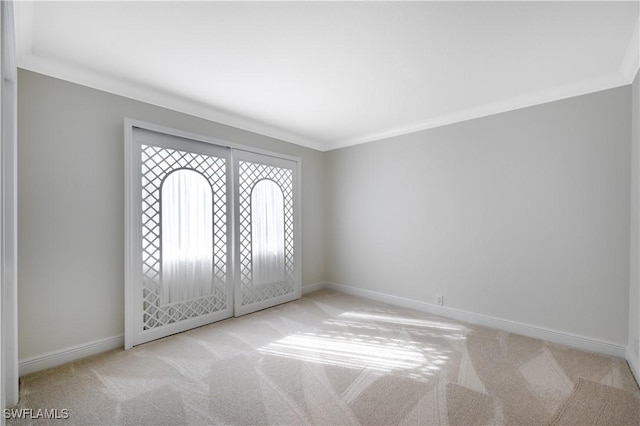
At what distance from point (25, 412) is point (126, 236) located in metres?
1.34

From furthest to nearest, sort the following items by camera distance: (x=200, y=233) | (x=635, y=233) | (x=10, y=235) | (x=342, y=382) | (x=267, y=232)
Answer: (x=267, y=232) < (x=200, y=233) < (x=635, y=233) < (x=342, y=382) < (x=10, y=235)

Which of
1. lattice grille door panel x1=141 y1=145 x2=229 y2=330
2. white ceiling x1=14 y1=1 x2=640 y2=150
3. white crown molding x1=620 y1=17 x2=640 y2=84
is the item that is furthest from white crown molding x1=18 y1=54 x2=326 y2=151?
white crown molding x1=620 y1=17 x2=640 y2=84

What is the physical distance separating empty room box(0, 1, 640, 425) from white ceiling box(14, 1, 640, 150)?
0.06ft

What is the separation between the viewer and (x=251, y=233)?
147 inches

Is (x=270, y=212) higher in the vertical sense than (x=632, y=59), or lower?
lower

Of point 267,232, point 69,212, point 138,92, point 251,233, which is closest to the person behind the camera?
point 69,212

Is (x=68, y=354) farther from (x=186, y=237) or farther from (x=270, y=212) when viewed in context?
(x=270, y=212)

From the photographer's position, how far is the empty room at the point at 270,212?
183 centimetres

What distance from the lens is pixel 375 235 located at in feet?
13.6

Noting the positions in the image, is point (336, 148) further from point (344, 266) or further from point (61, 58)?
point (61, 58)

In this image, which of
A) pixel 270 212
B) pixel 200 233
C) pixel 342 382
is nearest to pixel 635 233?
pixel 342 382

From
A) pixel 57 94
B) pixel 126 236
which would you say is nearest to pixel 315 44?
pixel 57 94

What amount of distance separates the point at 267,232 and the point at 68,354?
226cm

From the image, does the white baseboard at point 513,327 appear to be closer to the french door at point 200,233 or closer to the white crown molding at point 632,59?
the french door at point 200,233
